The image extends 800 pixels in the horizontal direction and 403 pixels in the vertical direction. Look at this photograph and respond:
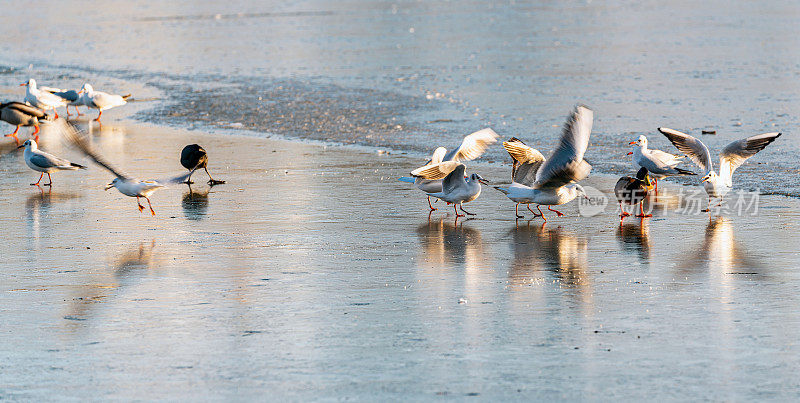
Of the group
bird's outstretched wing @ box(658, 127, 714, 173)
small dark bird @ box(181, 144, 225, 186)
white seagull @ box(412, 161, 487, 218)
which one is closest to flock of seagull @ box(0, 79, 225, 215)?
small dark bird @ box(181, 144, 225, 186)

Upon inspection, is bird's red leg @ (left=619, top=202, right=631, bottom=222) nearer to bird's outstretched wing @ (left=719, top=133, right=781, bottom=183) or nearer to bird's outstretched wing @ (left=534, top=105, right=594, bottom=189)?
bird's outstretched wing @ (left=534, top=105, right=594, bottom=189)

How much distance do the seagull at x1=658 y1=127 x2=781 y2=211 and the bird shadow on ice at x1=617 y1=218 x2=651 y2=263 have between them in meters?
1.16

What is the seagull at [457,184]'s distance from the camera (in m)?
10.0

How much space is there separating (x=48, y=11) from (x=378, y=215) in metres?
46.6

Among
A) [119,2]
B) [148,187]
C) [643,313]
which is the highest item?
[119,2]

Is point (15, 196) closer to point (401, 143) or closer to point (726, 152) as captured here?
point (401, 143)

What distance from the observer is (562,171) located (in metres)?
9.60

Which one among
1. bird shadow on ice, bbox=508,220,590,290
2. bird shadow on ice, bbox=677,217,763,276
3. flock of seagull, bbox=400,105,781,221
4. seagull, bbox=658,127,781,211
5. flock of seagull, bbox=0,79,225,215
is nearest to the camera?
bird shadow on ice, bbox=508,220,590,290

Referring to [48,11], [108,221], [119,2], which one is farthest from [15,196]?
[119,2]

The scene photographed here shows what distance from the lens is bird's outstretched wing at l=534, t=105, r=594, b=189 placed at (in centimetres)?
929

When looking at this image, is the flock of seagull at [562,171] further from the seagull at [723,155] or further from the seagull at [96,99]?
the seagull at [96,99]

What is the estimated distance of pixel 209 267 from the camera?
8.18m

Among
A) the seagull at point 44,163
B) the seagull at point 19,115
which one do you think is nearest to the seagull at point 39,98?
the seagull at point 19,115

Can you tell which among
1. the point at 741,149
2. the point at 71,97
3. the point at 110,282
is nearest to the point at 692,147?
the point at 741,149
